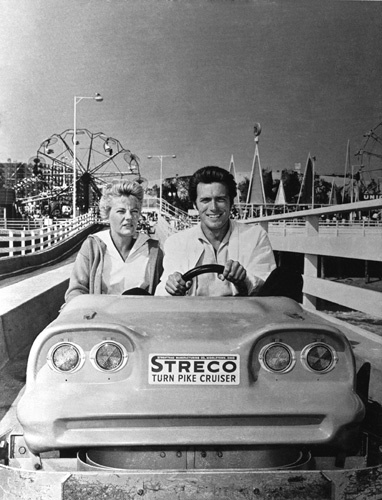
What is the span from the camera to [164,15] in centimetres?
317

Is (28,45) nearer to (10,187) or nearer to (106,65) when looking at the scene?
(106,65)

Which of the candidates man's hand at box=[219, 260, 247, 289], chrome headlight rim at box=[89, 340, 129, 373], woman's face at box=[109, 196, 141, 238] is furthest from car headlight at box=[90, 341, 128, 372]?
woman's face at box=[109, 196, 141, 238]

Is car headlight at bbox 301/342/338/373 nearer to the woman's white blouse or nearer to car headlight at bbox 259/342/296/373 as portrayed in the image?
car headlight at bbox 259/342/296/373

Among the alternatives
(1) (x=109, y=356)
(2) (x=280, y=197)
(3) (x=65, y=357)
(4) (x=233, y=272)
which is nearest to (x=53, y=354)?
(3) (x=65, y=357)

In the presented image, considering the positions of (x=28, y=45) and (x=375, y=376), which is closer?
(x=375, y=376)

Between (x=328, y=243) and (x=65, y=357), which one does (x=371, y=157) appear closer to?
(x=328, y=243)

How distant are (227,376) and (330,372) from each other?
1.02 ft

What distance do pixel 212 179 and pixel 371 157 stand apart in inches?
52.1

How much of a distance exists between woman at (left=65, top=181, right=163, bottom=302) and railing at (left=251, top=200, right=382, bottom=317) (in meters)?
0.63

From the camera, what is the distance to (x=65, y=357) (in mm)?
1577

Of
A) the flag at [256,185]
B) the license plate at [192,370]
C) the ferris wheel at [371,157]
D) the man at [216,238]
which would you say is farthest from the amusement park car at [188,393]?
the ferris wheel at [371,157]

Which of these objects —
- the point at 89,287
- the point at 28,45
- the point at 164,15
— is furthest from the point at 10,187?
the point at 164,15

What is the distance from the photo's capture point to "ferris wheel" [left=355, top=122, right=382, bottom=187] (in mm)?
3361

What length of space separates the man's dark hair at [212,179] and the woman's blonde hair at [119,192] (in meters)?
0.33
